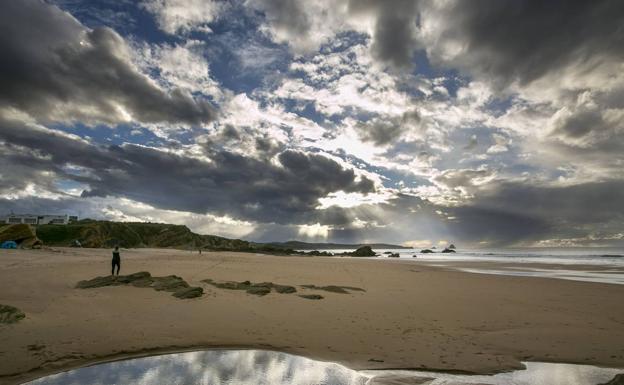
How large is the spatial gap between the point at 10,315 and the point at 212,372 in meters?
7.09

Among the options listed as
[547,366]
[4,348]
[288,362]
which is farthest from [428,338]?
[4,348]

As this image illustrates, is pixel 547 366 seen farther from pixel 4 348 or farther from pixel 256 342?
pixel 4 348

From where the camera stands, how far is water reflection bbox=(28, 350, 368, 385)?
21.1 feet

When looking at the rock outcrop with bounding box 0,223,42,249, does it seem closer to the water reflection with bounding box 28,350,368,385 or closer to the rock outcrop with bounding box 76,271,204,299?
the rock outcrop with bounding box 76,271,204,299

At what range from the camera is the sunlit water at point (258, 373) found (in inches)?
256

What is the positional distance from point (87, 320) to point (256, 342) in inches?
209

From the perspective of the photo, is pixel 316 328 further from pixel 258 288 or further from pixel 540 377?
pixel 258 288

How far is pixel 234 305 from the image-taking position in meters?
13.7

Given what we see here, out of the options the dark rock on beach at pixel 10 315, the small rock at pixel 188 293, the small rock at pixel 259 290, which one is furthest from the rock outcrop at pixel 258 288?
the dark rock on beach at pixel 10 315

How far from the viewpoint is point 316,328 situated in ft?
35.2

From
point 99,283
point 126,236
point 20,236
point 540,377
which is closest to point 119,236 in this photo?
point 126,236

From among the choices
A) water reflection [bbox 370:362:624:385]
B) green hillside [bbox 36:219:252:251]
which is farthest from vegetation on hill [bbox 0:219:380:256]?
water reflection [bbox 370:362:624:385]

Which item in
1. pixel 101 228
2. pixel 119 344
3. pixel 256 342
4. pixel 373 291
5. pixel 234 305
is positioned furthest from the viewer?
pixel 101 228

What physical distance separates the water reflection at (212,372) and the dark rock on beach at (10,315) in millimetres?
4567
